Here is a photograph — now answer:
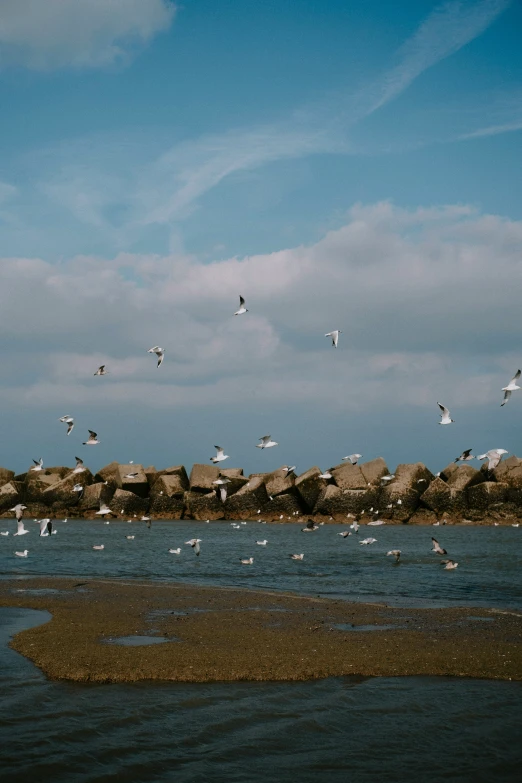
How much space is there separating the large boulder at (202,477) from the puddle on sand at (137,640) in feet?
133

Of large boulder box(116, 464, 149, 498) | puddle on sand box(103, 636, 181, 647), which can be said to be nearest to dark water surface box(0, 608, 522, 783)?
puddle on sand box(103, 636, 181, 647)

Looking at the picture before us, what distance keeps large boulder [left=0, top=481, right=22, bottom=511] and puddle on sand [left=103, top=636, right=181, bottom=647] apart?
47173 mm

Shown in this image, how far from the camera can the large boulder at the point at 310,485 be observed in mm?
53134

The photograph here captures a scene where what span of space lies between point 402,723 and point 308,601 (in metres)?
9.53

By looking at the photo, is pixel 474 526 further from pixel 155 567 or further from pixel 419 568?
pixel 155 567

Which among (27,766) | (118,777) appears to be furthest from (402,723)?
(27,766)

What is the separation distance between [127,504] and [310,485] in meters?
13.5

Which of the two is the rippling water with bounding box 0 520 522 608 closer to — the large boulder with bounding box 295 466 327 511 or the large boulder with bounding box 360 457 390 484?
the large boulder with bounding box 295 466 327 511

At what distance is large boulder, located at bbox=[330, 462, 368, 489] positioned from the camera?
172 ft

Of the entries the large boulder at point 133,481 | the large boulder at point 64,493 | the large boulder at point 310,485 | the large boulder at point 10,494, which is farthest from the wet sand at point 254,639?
the large boulder at point 10,494

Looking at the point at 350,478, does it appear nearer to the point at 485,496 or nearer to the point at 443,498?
the point at 443,498

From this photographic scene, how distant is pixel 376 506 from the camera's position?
52.0m

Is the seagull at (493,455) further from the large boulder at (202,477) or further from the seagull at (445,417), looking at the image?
the large boulder at (202,477)

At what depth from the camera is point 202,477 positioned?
5397 centimetres
